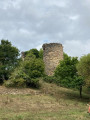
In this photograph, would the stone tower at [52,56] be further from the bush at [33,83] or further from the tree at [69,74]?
the tree at [69,74]

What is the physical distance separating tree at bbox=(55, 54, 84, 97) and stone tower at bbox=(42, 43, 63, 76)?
586 cm

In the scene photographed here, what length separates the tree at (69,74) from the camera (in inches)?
660

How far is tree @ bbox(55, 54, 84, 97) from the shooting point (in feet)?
55.0

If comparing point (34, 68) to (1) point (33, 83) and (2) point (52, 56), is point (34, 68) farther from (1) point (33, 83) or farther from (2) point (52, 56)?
(2) point (52, 56)

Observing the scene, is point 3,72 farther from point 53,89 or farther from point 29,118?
point 29,118

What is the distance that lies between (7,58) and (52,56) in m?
7.09

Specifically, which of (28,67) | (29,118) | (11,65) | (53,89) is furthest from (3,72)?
(29,118)

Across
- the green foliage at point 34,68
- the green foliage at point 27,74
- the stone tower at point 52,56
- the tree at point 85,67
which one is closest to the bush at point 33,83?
the green foliage at point 27,74

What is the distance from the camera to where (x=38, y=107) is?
42.9 ft

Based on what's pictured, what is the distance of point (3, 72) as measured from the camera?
65.0 feet

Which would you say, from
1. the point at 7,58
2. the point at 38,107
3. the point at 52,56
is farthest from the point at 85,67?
the point at 52,56

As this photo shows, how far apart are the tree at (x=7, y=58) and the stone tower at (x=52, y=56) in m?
5.64

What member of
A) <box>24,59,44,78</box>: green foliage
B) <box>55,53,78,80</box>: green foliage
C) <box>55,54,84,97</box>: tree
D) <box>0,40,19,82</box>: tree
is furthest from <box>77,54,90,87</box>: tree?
<box>0,40,19,82</box>: tree

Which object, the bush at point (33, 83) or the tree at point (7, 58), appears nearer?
the bush at point (33, 83)
